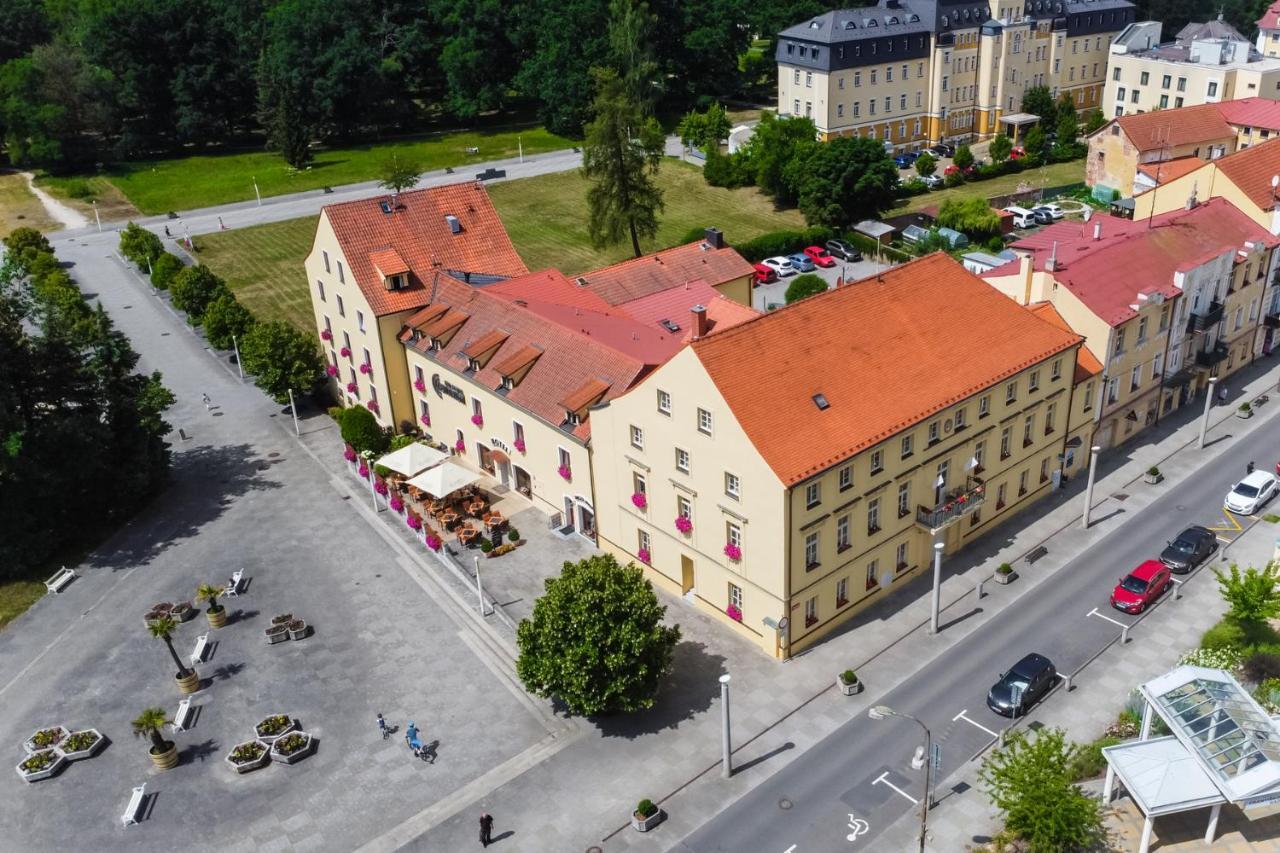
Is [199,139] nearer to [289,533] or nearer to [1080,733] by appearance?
[289,533]

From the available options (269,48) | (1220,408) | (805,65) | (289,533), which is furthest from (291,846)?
(269,48)

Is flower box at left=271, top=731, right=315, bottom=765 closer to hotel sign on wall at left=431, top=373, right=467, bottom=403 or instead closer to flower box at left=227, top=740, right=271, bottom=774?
flower box at left=227, top=740, right=271, bottom=774

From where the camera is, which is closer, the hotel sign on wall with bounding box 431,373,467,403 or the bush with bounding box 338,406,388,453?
the hotel sign on wall with bounding box 431,373,467,403

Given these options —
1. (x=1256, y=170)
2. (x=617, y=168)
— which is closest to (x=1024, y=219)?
(x=1256, y=170)

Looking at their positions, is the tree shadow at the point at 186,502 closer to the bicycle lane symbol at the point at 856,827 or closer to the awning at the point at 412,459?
the awning at the point at 412,459

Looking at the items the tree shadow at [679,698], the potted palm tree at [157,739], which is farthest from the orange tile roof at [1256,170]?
the potted palm tree at [157,739]

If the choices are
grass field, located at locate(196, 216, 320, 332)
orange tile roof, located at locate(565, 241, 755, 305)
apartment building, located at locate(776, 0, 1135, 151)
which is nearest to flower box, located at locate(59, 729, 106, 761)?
orange tile roof, located at locate(565, 241, 755, 305)
